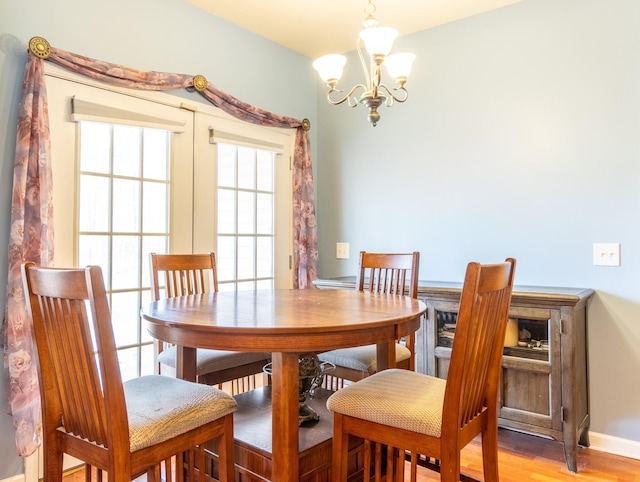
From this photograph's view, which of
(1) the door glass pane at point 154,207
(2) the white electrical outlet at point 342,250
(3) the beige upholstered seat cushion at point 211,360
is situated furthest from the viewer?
(2) the white electrical outlet at point 342,250

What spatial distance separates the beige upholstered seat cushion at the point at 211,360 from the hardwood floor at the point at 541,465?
1.93 feet

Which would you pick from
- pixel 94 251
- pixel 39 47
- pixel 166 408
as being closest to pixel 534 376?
pixel 166 408

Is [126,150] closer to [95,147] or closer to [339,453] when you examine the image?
[95,147]

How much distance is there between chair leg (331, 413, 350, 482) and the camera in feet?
4.97

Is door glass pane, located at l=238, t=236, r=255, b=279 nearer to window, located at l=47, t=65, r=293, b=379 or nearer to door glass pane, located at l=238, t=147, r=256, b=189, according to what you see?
window, located at l=47, t=65, r=293, b=379

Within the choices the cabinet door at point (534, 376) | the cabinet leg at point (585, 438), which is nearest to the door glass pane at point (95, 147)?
the cabinet door at point (534, 376)

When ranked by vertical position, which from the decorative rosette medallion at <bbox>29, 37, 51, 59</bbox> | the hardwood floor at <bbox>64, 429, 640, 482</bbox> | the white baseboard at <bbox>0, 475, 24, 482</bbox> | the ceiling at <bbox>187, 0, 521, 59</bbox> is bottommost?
the hardwood floor at <bbox>64, 429, 640, 482</bbox>

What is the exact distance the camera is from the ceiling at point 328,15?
9.11 feet

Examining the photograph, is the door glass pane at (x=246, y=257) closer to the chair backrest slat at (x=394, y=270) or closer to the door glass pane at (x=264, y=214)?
the door glass pane at (x=264, y=214)

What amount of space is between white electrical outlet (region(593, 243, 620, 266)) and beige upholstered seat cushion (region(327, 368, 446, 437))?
1.47 metres

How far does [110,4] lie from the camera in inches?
95.1

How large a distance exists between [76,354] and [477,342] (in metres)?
1.17

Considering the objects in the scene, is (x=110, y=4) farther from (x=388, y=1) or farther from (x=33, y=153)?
(x=388, y=1)

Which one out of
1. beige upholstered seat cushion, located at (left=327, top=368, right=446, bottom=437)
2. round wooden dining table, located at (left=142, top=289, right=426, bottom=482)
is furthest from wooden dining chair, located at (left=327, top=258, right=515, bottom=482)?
round wooden dining table, located at (left=142, top=289, right=426, bottom=482)
